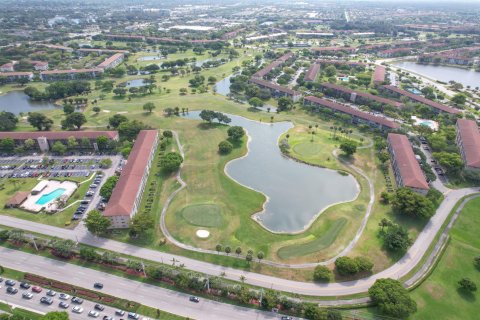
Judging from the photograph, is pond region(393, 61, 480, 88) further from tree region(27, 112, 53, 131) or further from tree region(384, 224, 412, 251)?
tree region(27, 112, 53, 131)

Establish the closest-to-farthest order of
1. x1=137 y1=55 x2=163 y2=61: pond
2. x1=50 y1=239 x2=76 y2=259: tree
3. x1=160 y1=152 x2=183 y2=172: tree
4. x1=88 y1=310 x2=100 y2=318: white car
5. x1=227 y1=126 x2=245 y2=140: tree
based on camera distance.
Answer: x1=88 y1=310 x2=100 y2=318: white car, x1=50 y1=239 x2=76 y2=259: tree, x1=160 y1=152 x2=183 y2=172: tree, x1=227 y1=126 x2=245 y2=140: tree, x1=137 y1=55 x2=163 y2=61: pond

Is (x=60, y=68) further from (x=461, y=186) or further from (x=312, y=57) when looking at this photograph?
(x=461, y=186)

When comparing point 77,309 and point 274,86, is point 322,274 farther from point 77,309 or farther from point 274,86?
point 274,86

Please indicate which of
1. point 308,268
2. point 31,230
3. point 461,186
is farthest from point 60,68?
point 461,186

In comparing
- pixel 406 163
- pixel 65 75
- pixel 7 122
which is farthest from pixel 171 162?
pixel 65 75

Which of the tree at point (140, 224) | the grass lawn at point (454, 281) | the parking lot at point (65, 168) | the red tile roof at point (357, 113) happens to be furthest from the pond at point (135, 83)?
the grass lawn at point (454, 281)

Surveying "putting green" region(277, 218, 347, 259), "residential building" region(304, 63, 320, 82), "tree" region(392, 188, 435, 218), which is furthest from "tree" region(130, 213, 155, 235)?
"residential building" region(304, 63, 320, 82)
